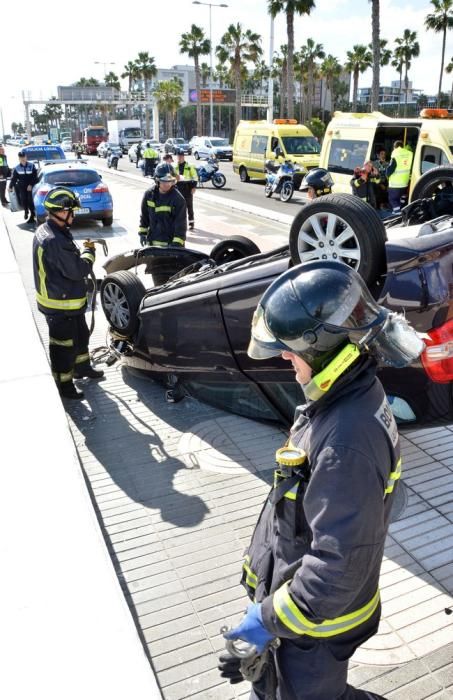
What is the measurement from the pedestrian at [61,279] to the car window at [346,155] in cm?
1003

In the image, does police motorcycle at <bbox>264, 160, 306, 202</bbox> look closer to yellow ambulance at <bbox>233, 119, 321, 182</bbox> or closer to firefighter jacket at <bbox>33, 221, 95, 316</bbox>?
yellow ambulance at <bbox>233, 119, 321, 182</bbox>

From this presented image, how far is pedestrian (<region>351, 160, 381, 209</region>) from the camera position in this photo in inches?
481

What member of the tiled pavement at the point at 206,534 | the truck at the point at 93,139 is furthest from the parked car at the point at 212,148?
the tiled pavement at the point at 206,534

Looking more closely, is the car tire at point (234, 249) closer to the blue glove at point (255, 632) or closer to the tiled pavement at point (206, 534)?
the tiled pavement at point (206, 534)

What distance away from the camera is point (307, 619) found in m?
1.62

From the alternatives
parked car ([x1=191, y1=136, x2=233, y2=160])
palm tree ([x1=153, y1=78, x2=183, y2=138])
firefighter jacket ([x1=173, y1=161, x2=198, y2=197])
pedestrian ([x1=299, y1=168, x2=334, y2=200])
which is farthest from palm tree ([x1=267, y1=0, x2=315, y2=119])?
palm tree ([x1=153, y1=78, x2=183, y2=138])

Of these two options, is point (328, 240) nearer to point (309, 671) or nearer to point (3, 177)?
point (309, 671)

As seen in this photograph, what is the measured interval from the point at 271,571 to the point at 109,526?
207cm

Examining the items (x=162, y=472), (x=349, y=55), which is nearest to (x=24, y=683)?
(x=162, y=472)

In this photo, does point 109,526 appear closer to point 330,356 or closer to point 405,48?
point 330,356

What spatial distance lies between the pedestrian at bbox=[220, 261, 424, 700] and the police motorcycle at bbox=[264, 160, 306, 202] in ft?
58.3

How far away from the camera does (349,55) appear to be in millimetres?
59688

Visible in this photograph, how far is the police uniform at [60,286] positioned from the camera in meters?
5.13

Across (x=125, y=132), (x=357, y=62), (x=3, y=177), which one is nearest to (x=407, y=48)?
(x=357, y=62)
